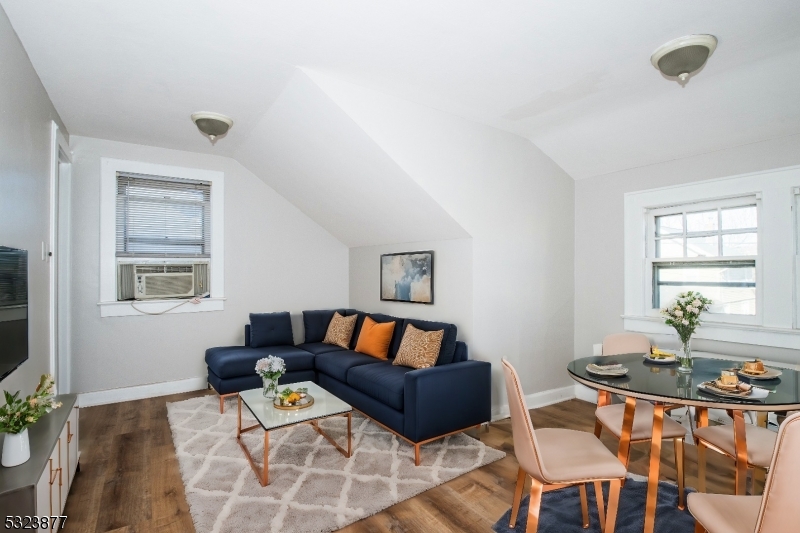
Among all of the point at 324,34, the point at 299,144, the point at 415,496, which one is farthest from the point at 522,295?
the point at 324,34

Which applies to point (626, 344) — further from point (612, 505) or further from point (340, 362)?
point (340, 362)

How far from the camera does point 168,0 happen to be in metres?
2.11

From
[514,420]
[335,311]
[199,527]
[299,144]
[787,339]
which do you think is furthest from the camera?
[335,311]

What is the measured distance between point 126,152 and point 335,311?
2819 mm

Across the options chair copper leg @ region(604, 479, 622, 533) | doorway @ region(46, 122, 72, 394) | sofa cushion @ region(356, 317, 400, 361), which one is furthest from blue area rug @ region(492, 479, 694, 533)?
doorway @ region(46, 122, 72, 394)

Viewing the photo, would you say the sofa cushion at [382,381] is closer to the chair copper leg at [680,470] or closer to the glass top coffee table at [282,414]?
the glass top coffee table at [282,414]

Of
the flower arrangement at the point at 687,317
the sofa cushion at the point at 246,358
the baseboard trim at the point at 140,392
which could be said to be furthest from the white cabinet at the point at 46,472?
the flower arrangement at the point at 687,317

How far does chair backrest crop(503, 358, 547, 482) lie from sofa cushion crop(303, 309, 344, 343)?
3.52 meters

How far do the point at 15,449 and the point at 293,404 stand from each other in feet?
4.83

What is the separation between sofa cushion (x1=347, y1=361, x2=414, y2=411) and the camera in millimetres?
3175

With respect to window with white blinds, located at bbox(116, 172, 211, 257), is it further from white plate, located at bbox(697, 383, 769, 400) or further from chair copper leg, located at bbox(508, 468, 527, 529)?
white plate, located at bbox(697, 383, 769, 400)

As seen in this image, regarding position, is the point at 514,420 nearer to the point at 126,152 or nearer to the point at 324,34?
the point at 324,34

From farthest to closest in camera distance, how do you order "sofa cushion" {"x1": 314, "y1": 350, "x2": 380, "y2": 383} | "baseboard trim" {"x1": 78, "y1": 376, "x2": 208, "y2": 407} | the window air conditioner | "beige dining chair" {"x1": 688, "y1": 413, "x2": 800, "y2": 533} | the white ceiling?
the window air conditioner
"baseboard trim" {"x1": 78, "y1": 376, "x2": 208, "y2": 407}
"sofa cushion" {"x1": 314, "y1": 350, "x2": 380, "y2": 383}
the white ceiling
"beige dining chair" {"x1": 688, "y1": 413, "x2": 800, "y2": 533}

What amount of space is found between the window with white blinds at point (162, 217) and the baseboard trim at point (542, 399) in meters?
3.55
